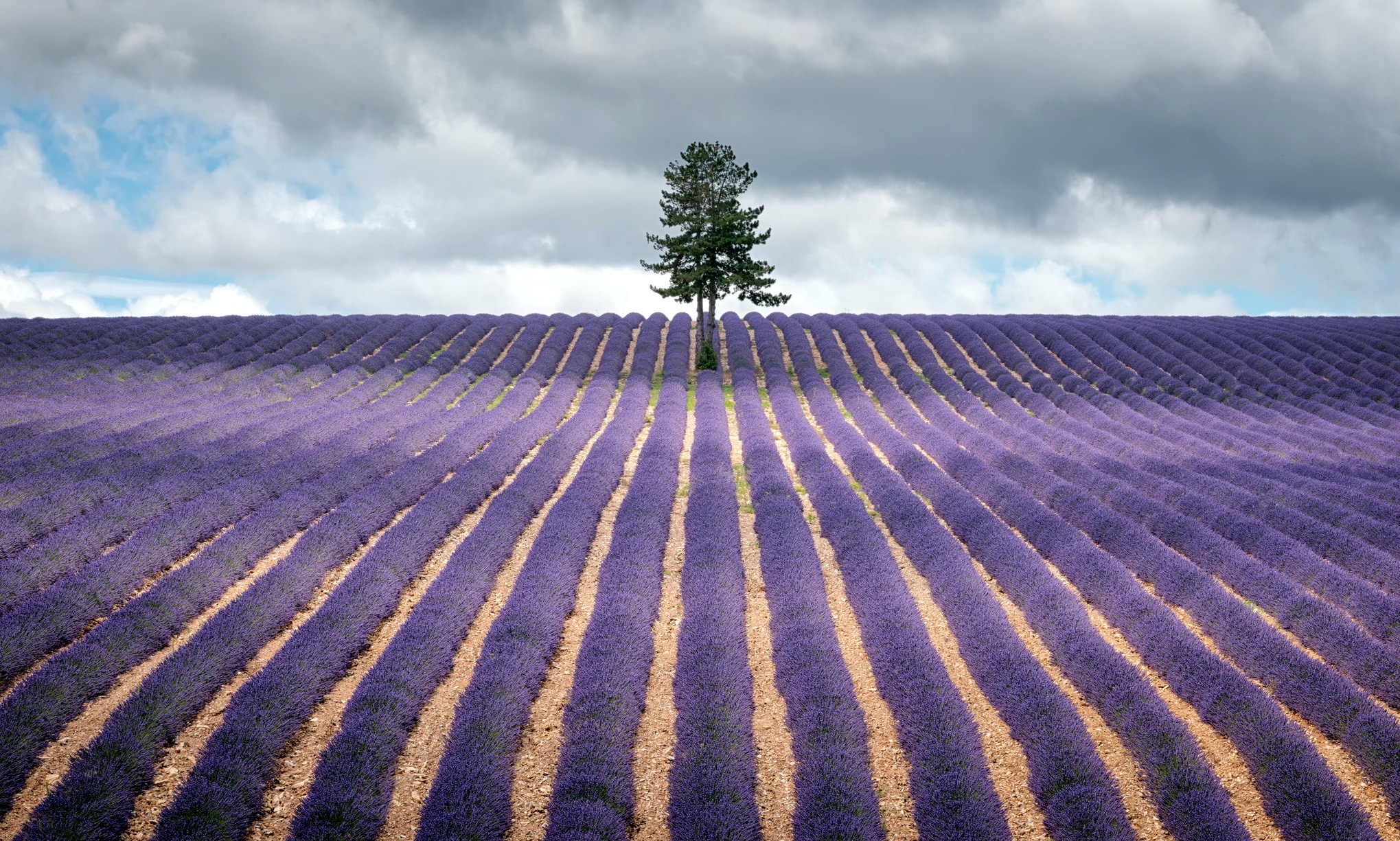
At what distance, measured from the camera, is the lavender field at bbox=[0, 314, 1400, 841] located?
17.9 ft

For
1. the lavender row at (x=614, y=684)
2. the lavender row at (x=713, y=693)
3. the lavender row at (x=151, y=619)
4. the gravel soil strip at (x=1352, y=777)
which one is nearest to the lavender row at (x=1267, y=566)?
the gravel soil strip at (x=1352, y=777)

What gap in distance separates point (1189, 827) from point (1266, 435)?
1524cm

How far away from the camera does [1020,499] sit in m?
11.7

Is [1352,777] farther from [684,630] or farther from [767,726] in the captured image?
[684,630]

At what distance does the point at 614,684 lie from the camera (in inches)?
265

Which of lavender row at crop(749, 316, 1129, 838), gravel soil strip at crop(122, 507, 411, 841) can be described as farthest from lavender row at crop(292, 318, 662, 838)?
lavender row at crop(749, 316, 1129, 838)

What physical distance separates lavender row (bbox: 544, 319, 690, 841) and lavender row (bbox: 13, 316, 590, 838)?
2.99 meters

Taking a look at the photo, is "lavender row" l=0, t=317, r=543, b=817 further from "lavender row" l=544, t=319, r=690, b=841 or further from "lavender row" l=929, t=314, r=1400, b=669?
"lavender row" l=929, t=314, r=1400, b=669

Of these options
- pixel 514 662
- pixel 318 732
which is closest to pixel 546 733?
pixel 514 662

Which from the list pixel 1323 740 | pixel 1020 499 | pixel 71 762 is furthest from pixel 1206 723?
pixel 71 762

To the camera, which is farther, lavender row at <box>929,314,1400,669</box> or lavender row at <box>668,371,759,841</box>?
lavender row at <box>929,314,1400,669</box>

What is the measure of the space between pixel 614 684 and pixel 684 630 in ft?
4.02

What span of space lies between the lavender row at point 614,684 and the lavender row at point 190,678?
118 inches

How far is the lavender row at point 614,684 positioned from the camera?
5207mm
